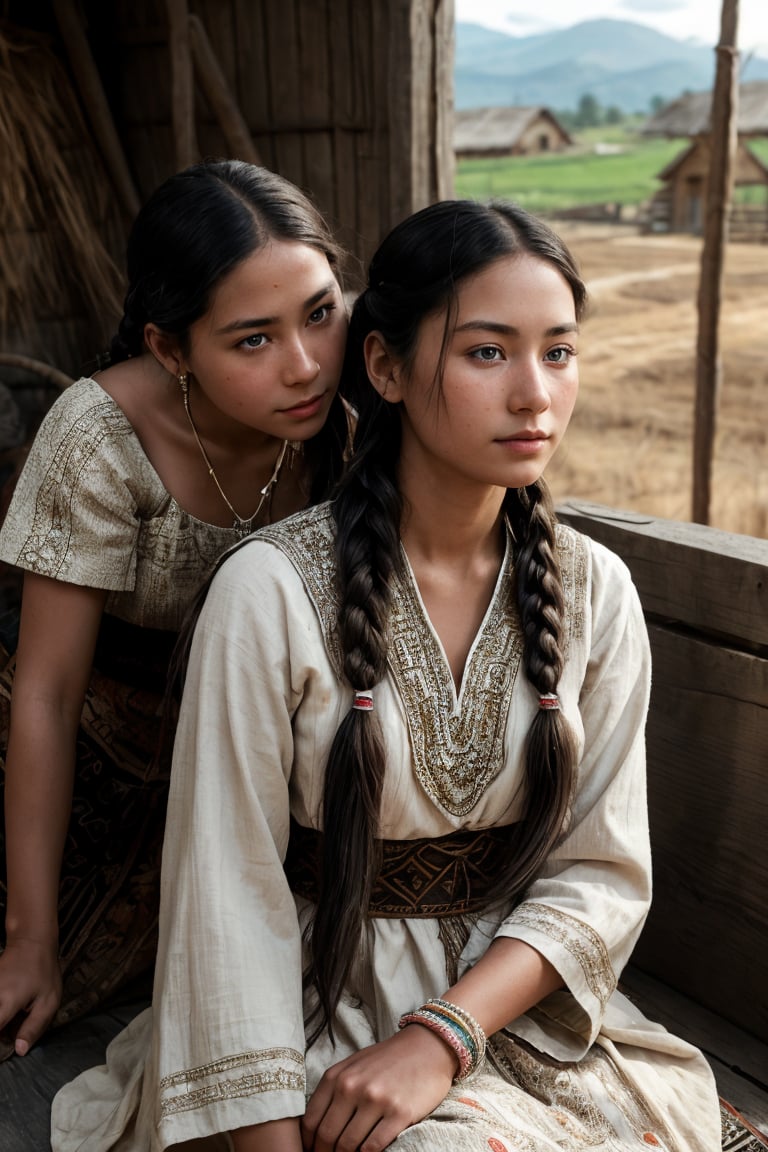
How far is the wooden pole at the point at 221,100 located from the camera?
3568 millimetres

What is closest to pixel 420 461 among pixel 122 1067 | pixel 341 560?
pixel 341 560

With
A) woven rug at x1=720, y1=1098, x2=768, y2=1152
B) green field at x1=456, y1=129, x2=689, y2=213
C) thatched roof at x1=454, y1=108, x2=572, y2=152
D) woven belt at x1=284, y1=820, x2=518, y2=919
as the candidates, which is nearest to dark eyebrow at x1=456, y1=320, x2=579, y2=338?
woven belt at x1=284, y1=820, x2=518, y2=919

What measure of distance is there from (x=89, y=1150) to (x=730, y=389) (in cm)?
965

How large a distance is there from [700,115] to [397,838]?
21.0m

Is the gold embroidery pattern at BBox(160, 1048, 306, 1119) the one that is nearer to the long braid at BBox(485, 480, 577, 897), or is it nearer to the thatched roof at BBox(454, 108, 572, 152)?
the long braid at BBox(485, 480, 577, 897)

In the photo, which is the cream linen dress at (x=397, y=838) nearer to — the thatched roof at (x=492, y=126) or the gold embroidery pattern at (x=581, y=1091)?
the gold embroidery pattern at (x=581, y=1091)

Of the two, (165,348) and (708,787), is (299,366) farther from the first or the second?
(708,787)

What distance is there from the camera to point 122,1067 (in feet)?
5.75

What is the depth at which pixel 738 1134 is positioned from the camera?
1.65m

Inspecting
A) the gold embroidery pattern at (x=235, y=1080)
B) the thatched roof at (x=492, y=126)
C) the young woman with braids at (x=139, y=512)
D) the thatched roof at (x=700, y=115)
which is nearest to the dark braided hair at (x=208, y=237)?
the young woman with braids at (x=139, y=512)

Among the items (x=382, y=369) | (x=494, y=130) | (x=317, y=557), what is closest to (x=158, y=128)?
(x=382, y=369)

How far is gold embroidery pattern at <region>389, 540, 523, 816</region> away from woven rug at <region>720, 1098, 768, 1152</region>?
0.57m

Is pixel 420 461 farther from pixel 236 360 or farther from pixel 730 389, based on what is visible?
pixel 730 389

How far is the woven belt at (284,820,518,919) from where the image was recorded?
1627 millimetres
